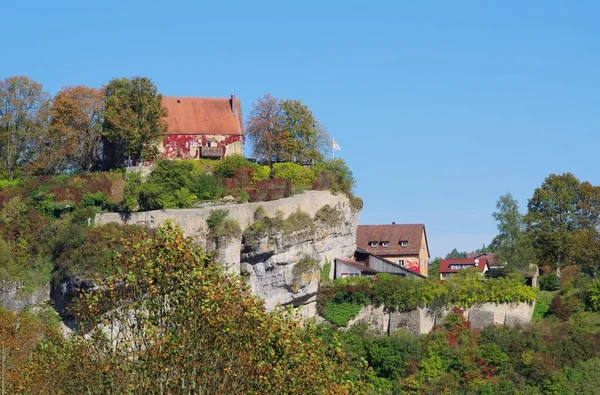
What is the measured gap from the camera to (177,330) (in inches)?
1148

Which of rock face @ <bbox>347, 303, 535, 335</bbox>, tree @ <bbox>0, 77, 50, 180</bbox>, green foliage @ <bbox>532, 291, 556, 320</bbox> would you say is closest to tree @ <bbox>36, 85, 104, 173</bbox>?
tree @ <bbox>0, 77, 50, 180</bbox>

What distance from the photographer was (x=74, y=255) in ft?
194

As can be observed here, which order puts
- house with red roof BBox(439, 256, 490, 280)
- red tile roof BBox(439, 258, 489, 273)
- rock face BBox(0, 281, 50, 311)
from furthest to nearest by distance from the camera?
red tile roof BBox(439, 258, 489, 273)
house with red roof BBox(439, 256, 490, 280)
rock face BBox(0, 281, 50, 311)

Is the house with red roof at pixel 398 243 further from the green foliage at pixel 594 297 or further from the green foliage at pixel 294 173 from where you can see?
the green foliage at pixel 594 297

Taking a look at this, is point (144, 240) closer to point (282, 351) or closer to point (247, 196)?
point (282, 351)

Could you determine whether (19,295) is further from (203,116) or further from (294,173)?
(203,116)

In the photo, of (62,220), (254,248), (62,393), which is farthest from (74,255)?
(62,393)

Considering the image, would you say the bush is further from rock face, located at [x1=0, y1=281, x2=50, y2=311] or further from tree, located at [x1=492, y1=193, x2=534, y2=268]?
rock face, located at [x1=0, y1=281, x2=50, y2=311]

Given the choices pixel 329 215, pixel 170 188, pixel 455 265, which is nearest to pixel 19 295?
pixel 170 188

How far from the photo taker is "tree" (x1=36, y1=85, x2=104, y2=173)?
69.7 meters

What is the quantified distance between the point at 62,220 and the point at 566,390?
2271 cm

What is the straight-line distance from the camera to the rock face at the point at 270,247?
61156mm

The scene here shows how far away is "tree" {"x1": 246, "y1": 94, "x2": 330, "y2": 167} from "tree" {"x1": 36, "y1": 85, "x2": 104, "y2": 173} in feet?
25.3

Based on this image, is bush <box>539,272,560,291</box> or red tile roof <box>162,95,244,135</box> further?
red tile roof <box>162,95,244,135</box>
